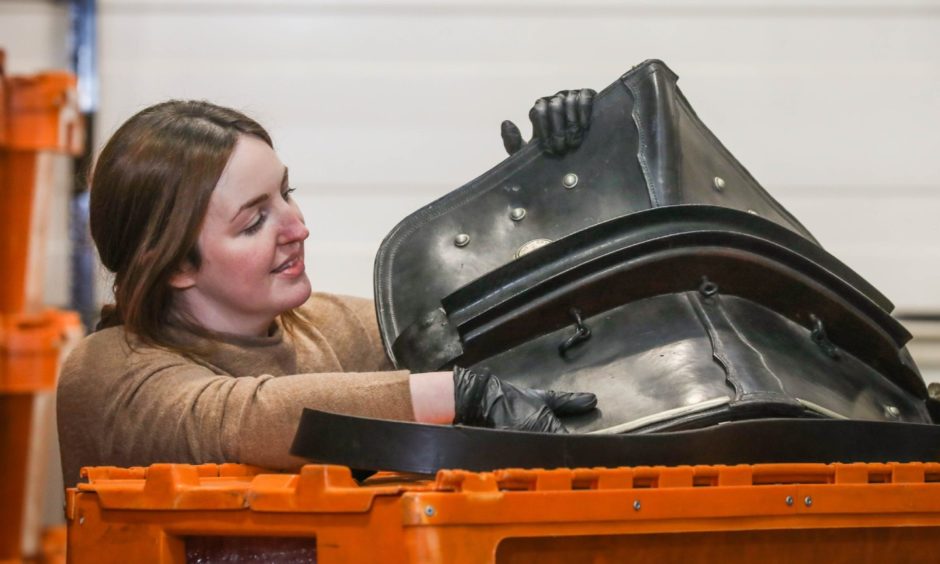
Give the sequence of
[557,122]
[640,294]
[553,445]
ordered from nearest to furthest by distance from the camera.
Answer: [553,445], [640,294], [557,122]

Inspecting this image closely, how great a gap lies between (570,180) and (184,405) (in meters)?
0.52

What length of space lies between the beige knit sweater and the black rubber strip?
18 centimetres

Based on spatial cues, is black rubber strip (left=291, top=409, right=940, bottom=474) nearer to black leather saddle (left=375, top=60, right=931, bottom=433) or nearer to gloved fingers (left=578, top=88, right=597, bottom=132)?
black leather saddle (left=375, top=60, right=931, bottom=433)

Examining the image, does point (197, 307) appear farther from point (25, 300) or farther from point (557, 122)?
point (25, 300)

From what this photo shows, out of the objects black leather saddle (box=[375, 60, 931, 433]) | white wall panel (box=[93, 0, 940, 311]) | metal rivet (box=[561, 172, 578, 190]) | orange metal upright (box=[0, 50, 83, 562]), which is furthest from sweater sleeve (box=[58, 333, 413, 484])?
white wall panel (box=[93, 0, 940, 311])

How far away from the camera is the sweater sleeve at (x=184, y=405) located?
1.34 metres

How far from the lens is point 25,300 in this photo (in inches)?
119

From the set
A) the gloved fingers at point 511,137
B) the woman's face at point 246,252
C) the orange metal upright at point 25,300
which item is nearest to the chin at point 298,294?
the woman's face at point 246,252

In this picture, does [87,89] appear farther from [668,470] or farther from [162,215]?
[668,470]

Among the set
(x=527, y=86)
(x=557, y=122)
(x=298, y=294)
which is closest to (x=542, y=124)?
(x=557, y=122)

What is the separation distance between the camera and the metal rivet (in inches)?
60.1

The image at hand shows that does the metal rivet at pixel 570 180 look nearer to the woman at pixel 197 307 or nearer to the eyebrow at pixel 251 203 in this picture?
the woman at pixel 197 307

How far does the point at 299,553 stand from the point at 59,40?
273 cm

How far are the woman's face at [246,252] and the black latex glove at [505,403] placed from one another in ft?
1.23
